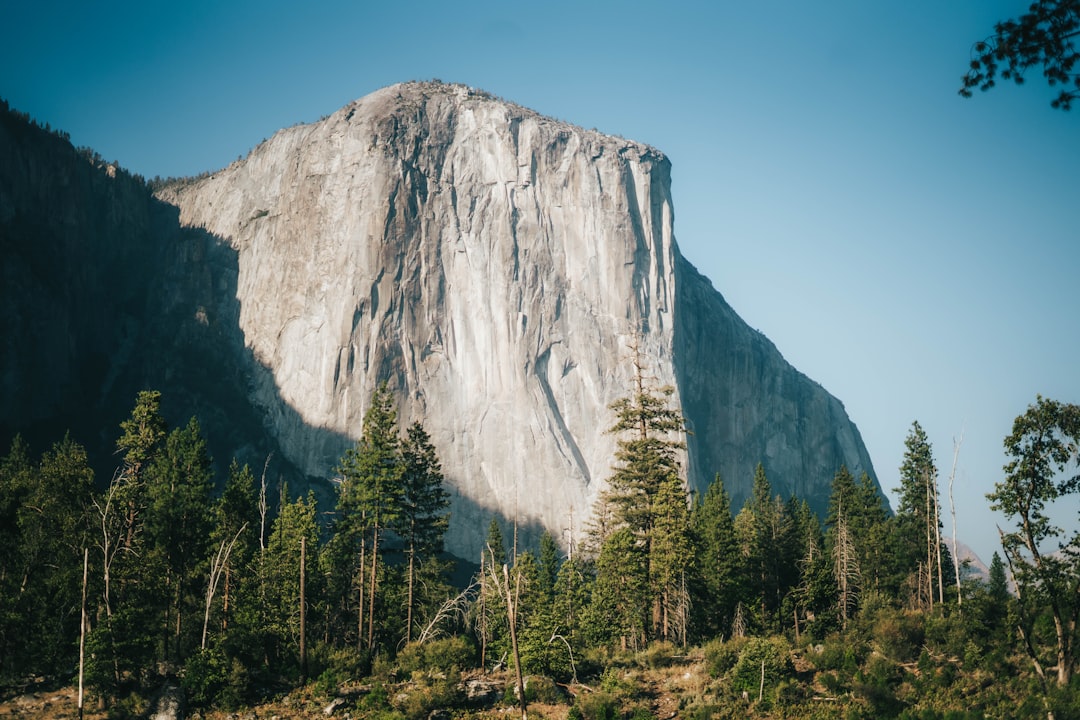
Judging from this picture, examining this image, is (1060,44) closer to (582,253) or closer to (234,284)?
(582,253)

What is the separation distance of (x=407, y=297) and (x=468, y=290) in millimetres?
8494

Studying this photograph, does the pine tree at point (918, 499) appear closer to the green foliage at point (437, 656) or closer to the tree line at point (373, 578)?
the tree line at point (373, 578)

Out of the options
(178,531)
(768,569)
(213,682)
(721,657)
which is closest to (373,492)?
(178,531)

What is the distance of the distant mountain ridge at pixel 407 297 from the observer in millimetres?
120812

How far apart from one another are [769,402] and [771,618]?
4339 inches

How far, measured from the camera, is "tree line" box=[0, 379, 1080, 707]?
34.4m

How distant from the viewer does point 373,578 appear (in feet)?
141

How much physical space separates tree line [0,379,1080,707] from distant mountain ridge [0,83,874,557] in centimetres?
6330

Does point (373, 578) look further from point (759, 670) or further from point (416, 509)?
point (759, 670)

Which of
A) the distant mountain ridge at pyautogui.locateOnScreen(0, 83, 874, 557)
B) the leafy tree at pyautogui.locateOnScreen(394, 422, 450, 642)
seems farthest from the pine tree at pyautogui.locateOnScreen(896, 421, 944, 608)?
the distant mountain ridge at pyautogui.locateOnScreen(0, 83, 874, 557)

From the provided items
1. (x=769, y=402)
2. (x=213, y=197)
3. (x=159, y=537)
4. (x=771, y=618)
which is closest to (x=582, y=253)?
(x=769, y=402)

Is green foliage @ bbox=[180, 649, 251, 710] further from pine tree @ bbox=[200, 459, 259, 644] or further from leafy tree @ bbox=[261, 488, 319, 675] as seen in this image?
pine tree @ bbox=[200, 459, 259, 644]

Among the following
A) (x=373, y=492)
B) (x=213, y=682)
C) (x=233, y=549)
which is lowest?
(x=213, y=682)

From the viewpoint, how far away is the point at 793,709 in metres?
32.1
